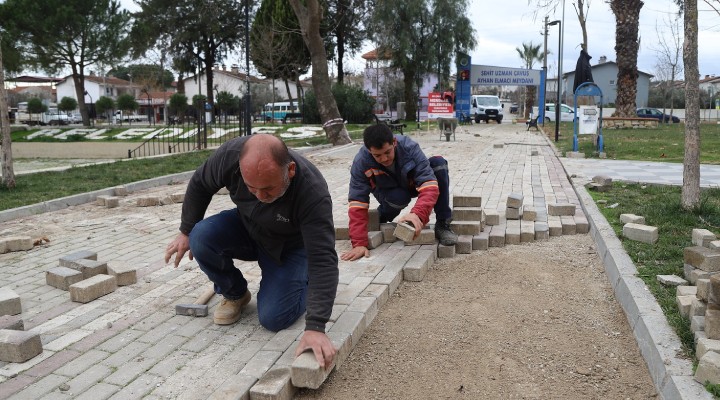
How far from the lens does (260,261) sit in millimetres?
3584

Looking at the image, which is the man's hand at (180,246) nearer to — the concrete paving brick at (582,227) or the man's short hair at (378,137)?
the man's short hair at (378,137)

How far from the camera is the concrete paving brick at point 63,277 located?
4.35 metres

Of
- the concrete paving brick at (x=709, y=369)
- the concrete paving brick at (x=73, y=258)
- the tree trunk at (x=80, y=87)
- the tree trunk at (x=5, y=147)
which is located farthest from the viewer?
the tree trunk at (x=80, y=87)

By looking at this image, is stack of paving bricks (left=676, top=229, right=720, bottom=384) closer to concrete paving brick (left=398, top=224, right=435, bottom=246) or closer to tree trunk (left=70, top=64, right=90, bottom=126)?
concrete paving brick (left=398, top=224, right=435, bottom=246)

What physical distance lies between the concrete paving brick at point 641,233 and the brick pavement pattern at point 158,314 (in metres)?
0.75

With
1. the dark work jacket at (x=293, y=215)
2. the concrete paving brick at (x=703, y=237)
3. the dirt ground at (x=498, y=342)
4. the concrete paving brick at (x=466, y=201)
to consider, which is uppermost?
the dark work jacket at (x=293, y=215)

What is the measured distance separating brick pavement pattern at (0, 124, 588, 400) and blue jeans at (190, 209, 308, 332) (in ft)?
0.39

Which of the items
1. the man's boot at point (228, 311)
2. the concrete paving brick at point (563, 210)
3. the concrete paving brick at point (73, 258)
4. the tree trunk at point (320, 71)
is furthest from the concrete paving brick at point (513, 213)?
the tree trunk at point (320, 71)

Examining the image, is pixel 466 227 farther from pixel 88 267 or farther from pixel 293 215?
pixel 88 267

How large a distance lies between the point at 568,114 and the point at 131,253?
134ft

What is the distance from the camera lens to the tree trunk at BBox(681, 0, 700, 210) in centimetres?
602

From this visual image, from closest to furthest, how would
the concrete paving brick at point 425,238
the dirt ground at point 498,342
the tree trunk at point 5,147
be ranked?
the dirt ground at point 498,342 → the concrete paving brick at point 425,238 → the tree trunk at point 5,147

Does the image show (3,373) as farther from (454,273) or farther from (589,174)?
(589,174)

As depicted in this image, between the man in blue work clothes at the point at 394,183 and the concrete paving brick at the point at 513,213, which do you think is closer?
the man in blue work clothes at the point at 394,183
